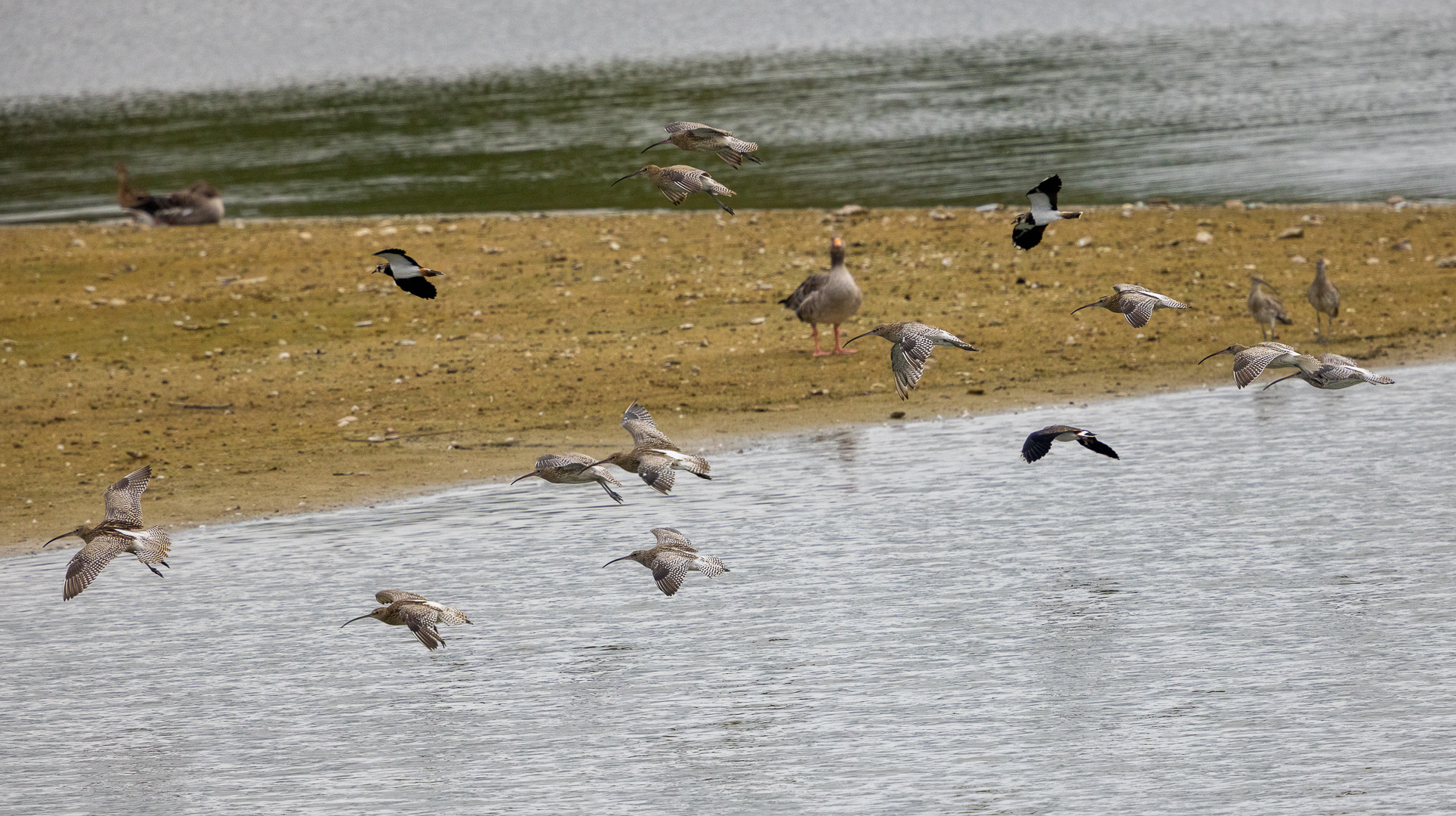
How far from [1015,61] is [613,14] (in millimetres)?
31794

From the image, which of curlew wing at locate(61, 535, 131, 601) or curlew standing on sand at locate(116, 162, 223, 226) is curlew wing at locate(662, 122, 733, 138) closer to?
curlew wing at locate(61, 535, 131, 601)

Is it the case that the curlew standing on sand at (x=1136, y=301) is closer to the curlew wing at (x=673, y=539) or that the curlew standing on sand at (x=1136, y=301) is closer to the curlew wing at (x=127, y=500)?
the curlew wing at (x=673, y=539)

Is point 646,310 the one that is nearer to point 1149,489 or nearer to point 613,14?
point 1149,489

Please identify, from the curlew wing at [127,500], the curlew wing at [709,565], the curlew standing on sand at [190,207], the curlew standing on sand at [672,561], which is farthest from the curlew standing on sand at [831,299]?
the curlew standing on sand at [190,207]

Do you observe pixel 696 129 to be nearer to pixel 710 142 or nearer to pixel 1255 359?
pixel 710 142

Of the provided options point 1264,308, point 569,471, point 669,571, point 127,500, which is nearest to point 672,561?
point 669,571

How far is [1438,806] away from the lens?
27.0ft

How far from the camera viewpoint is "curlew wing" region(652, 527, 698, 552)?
428 inches

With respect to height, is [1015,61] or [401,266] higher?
[401,266]

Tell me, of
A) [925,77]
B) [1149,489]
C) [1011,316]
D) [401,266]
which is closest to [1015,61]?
[925,77]

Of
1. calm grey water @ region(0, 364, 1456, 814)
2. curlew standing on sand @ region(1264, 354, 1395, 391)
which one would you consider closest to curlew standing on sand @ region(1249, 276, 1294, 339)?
calm grey water @ region(0, 364, 1456, 814)

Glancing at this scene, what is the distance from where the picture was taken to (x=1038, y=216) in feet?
35.0

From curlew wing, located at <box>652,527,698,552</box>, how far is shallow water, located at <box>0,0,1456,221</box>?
570 inches

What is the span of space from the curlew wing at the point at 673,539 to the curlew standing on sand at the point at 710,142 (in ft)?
7.62
